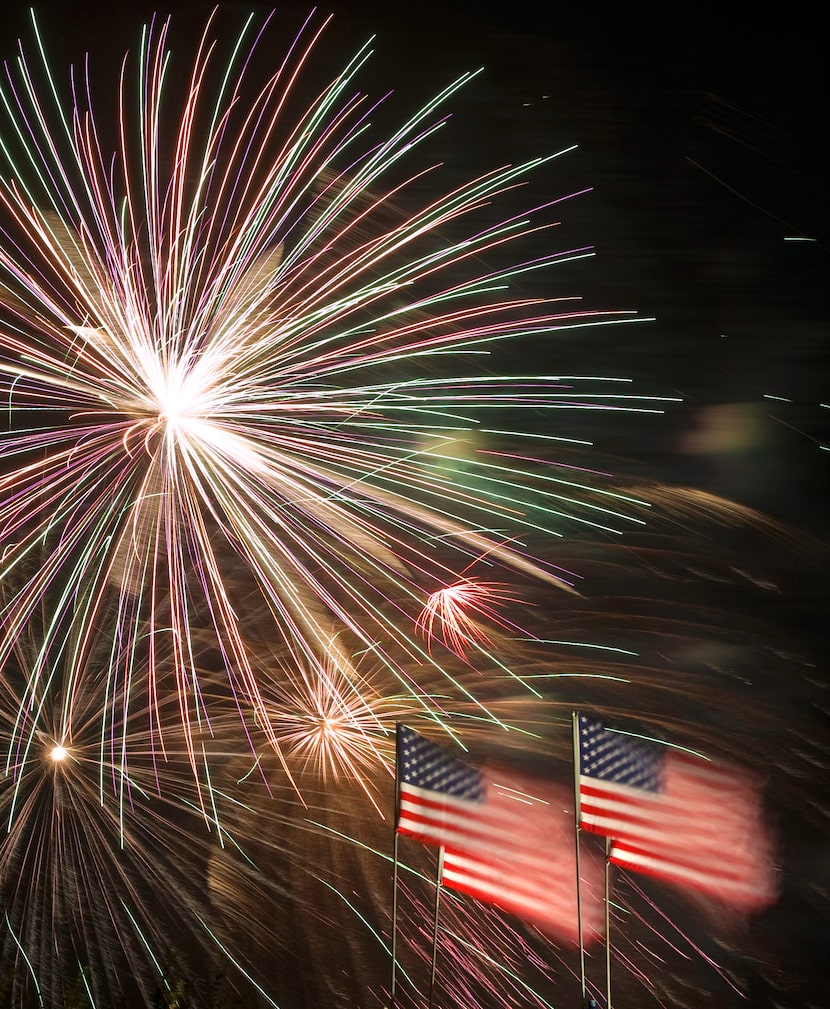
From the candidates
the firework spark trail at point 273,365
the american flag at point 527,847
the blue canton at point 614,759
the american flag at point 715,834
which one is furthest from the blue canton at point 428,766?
Answer: the american flag at point 715,834

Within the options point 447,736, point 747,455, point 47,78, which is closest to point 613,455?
point 747,455

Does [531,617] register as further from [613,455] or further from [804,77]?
[804,77]

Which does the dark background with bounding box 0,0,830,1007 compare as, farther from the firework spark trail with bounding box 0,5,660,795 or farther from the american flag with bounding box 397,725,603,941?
the american flag with bounding box 397,725,603,941

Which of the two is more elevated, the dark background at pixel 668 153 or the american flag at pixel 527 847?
the dark background at pixel 668 153

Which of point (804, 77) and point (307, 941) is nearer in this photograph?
point (307, 941)

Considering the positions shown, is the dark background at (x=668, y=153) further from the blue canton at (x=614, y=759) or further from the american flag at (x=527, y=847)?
the american flag at (x=527, y=847)

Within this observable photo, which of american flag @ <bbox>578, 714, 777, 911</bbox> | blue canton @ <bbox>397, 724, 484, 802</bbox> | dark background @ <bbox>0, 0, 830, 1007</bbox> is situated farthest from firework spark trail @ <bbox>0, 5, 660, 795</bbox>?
american flag @ <bbox>578, 714, 777, 911</bbox>
